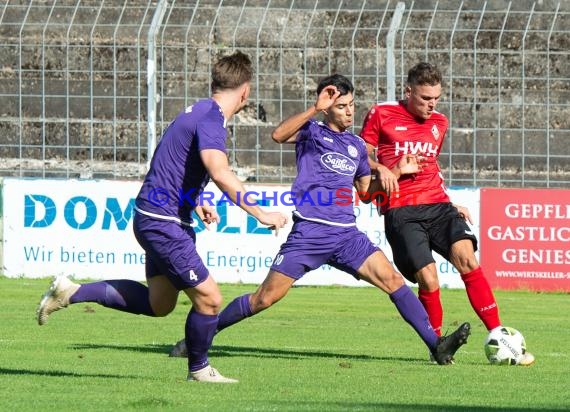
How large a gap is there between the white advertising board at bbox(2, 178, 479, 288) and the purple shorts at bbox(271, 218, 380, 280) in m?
7.61

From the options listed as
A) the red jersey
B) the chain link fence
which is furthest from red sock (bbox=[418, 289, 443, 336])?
the chain link fence

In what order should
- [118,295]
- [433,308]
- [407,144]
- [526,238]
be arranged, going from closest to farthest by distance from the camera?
[118,295] → [433,308] → [407,144] → [526,238]

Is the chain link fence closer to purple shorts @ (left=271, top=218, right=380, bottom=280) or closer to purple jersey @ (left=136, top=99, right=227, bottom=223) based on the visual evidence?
purple shorts @ (left=271, top=218, right=380, bottom=280)

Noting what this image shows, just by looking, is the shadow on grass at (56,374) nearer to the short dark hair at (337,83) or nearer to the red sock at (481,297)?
the short dark hair at (337,83)

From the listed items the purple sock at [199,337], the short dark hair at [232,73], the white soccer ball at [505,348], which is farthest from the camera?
the white soccer ball at [505,348]

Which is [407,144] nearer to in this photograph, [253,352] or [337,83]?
[337,83]

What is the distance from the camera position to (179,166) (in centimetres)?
812

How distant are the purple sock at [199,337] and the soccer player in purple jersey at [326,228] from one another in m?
1.58

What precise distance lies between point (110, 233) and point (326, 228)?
26.9 ft

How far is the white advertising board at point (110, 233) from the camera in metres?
17.6

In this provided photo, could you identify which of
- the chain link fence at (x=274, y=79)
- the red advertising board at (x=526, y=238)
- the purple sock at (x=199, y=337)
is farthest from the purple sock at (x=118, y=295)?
the red advertising board at (x=526, y=238)

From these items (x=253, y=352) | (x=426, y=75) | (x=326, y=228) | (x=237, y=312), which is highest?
(x=426, y=75)

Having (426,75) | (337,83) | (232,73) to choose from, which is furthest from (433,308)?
(232,73)

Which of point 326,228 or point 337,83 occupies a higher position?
point 337,83
